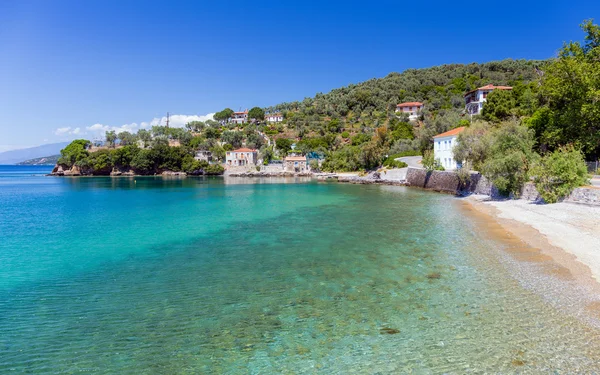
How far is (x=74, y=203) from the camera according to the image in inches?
1658

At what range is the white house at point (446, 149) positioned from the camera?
169ft

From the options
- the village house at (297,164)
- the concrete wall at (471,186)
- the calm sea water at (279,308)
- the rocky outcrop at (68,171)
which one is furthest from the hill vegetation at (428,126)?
the calm sea water at (279,308)

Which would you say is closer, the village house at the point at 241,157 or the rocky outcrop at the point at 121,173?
the village house at the point at 241,157

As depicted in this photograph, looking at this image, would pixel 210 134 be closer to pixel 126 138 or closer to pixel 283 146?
pixel 126 138

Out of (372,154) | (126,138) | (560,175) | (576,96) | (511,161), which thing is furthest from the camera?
(126,138)

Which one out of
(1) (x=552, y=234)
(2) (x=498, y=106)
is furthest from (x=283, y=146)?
(1) (x=552, y=234)

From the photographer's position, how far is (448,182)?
47.8m

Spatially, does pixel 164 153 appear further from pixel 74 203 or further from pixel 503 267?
pixel 503 267

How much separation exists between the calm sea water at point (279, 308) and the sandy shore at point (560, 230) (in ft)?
7.79

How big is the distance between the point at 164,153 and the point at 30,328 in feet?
356

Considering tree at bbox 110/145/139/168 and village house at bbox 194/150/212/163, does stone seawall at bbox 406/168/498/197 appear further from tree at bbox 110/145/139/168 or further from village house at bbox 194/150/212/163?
tree at bbox 110/145/139/168

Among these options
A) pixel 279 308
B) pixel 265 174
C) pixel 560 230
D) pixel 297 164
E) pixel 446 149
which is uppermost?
pixel 446 149

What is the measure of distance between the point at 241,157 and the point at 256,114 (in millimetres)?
50475

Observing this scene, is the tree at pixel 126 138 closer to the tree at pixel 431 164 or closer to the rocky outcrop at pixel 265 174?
the rocky outcrop at pixel 265 174
